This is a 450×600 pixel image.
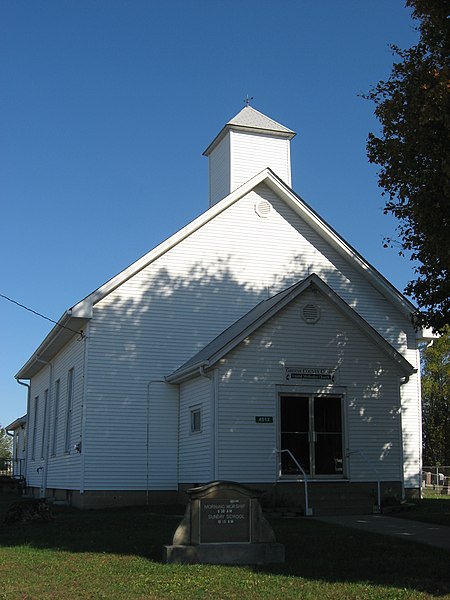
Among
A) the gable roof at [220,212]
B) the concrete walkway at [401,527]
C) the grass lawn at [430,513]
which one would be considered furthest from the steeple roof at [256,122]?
the concrete walkway at [401,527]

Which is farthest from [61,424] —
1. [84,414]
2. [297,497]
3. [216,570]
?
[216,570]

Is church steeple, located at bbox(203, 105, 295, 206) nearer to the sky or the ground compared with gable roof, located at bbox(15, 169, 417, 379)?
nearer to the sky

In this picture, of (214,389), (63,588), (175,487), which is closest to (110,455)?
(175,487)

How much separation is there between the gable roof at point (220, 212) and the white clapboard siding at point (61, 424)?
754mm

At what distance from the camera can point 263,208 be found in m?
23.8

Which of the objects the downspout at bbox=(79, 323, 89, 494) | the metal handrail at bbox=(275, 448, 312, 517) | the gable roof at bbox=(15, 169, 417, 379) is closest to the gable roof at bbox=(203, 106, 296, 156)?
the gable roof at bbox=(15, 169, 417, 379)

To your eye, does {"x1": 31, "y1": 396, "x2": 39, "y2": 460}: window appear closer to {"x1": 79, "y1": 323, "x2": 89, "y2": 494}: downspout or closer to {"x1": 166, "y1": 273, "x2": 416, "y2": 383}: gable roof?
{"x1": 79, "y1": 323, "x2": 89, "y2": 494}: downspout

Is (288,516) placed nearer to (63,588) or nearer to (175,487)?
(175,487)

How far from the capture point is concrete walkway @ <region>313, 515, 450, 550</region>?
13.1 m

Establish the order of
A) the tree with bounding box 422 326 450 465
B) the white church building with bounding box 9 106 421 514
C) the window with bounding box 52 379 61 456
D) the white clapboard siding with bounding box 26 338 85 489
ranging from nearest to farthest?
the white church building with bounding box 9 106 421 514 → the white clapboard siding with bounding box 26 338 85 489 → the window with bounding box 52 379 61 456 → the tree with bounding box 422 326 450 465

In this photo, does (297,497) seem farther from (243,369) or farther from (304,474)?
(243,369)

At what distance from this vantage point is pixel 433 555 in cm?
1148

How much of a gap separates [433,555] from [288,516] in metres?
6.48

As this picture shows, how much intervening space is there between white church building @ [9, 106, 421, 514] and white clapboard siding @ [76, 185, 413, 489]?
39 mm
